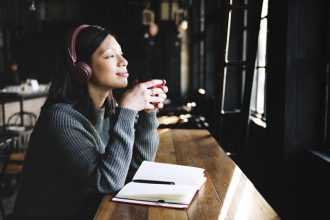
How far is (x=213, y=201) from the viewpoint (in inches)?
48.9

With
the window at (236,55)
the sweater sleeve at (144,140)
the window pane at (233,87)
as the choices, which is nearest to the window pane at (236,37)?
the window at (236,55)

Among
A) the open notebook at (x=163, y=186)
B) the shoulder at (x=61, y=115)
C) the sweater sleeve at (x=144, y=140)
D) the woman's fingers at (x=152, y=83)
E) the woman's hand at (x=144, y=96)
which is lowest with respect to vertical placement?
the open notebook at (x=163, y=186)

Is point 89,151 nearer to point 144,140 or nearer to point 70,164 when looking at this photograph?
point 70,164

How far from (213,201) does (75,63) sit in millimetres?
713

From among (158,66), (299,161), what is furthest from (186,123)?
(158,66)

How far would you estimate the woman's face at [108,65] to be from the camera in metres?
1.47

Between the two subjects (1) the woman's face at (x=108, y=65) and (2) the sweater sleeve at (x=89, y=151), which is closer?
(2) the sweater sleeve at (x=89, y=151)

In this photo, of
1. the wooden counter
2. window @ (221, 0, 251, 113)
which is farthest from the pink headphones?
window @ (221, 0, 251, 113)

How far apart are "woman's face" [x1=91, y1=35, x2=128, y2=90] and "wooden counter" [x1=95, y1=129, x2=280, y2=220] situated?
18.7 inches

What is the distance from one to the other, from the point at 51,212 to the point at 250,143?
2.33 meters

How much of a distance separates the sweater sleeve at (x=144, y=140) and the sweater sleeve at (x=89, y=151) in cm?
31

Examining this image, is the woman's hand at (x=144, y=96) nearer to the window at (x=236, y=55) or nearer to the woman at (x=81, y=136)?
the woman at (x=81, y=136)

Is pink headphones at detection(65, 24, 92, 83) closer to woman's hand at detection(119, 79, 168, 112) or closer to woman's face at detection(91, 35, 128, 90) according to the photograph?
woman's face at detection(91, 35, 128, 90)

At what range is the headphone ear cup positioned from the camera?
1.41m
